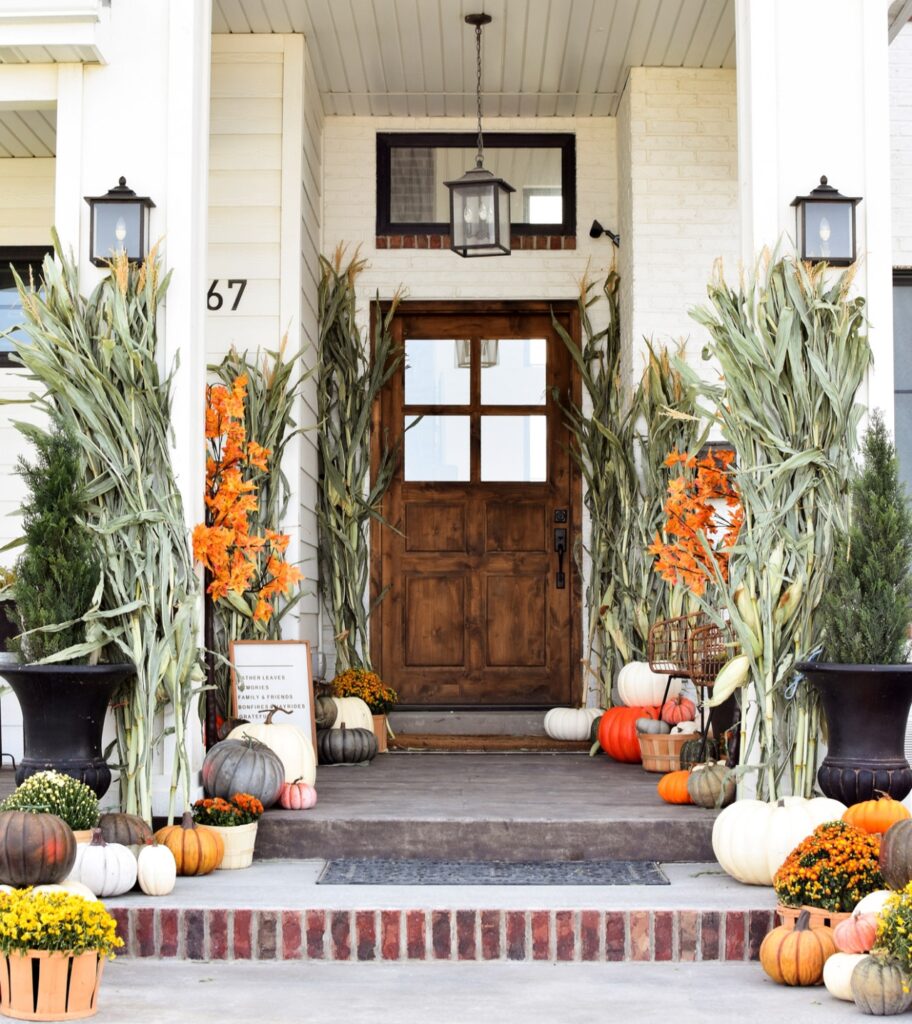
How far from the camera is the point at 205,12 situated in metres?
4.93

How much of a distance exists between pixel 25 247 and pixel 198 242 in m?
2.48

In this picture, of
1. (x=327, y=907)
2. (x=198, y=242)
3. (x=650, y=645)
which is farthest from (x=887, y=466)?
(x=198, y=242)

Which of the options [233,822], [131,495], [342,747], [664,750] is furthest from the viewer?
[342,747]

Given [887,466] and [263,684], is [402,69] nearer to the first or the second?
[263,684]

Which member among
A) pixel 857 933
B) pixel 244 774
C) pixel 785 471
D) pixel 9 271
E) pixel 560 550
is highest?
pixel 9 271

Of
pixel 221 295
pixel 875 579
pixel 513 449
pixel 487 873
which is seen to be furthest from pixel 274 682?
pixel 875 579

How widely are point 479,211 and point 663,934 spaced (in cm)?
365

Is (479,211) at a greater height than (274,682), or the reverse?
(479,211)

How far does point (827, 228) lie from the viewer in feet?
15.1

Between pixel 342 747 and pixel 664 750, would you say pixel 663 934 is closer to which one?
pixel 664 750

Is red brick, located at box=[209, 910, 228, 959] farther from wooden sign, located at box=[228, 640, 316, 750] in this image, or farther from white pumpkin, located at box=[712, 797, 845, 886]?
wooden sign, located at box=[228, 640, 316, 750]

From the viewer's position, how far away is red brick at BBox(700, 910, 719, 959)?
371 cm

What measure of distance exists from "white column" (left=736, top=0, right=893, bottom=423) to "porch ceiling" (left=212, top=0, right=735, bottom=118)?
1478 millimetres

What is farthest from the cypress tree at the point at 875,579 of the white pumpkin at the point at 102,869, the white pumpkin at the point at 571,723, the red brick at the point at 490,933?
the white pumpkin at the point at 571,723
